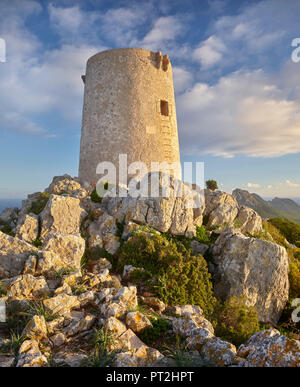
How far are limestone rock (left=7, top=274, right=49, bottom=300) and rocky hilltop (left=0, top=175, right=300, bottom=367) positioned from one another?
0.02 meters

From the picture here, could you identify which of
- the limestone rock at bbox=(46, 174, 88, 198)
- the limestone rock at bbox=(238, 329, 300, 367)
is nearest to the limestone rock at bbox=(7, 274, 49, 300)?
the limestone rock at bbox=(238, 329, 300, 367)

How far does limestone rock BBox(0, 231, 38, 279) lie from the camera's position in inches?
274

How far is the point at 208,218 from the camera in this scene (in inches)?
522

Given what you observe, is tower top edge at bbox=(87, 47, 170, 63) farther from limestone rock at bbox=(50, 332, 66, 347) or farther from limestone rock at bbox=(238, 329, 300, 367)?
limestone rock at bbox=(238, 329, 300, 367)

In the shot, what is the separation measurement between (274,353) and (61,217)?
8.66m

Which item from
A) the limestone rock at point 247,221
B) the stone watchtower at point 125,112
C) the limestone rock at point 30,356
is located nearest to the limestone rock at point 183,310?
the limestone rock at point 30,356

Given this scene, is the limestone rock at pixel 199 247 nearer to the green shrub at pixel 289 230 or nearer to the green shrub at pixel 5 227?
the green shrub at pixel 5 227

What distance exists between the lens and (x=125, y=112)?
15.3 metres

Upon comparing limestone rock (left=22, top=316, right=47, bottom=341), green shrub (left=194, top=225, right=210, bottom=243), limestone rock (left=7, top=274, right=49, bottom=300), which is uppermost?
green shrub (left=194, top=225, right=210, bottom=243)

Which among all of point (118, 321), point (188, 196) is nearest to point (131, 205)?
point (188, 196)

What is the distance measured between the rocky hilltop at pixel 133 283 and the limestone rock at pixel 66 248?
0.10 ft

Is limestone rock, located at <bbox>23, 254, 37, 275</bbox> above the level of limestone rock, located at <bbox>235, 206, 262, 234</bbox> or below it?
below

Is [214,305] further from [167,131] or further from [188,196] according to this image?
[167,131]
